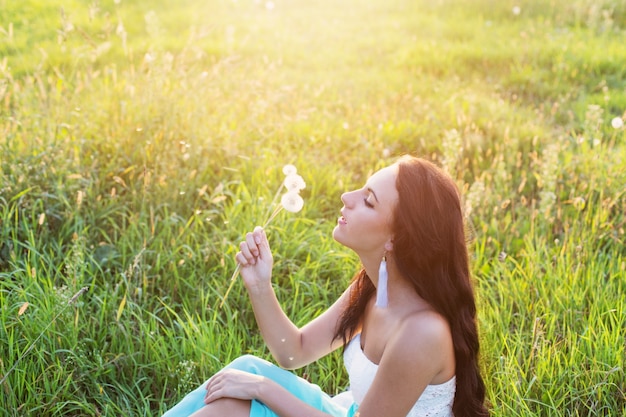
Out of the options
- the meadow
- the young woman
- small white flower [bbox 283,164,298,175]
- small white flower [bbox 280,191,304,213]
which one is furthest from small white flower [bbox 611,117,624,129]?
small white flower [bbox 280,191,304,213]

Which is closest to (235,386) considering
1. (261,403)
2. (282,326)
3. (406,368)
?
(261,403)

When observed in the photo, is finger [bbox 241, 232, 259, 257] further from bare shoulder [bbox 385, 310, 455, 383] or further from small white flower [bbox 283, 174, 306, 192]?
bare shoulder [bbox 385, 310, 455, 383]

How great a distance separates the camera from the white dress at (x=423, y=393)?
2.13 m

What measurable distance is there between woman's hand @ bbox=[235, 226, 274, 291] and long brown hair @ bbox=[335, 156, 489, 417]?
424mm

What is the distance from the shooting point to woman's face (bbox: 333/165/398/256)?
2127 millimetres

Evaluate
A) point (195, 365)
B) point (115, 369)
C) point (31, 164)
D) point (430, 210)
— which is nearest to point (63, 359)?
point (115, 369)

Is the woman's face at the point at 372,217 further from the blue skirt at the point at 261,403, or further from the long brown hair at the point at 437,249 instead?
the blue skirt at the point at 261,403

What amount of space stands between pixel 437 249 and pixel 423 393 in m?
0.43

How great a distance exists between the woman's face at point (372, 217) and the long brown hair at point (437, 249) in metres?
0.03

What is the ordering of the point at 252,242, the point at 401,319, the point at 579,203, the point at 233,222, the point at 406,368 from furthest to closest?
1. the point at 579,203
2. the point at 233,222
3. the point at 252,242
4. the point at 401,319
5. the point at 406,368

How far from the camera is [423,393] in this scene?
83.6 inches

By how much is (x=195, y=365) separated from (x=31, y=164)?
1371mm

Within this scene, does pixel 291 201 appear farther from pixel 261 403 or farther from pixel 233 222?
pixel 233 222

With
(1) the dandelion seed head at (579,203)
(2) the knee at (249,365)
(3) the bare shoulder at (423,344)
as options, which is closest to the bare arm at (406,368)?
(3) the bare shoulder at (423,344)
